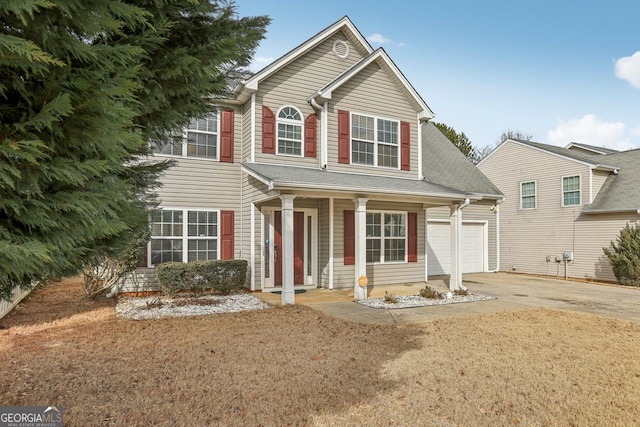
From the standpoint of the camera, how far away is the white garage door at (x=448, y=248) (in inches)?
561

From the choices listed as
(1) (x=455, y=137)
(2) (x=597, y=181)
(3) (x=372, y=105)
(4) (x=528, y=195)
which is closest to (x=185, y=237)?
(3) (x=372, y=105)

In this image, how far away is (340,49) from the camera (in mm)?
11391

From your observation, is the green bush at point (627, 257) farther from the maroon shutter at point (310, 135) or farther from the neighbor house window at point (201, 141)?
the neighbor house window at point (201, 141)

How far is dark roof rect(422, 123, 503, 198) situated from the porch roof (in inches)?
141

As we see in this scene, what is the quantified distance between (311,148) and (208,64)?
7.88 m

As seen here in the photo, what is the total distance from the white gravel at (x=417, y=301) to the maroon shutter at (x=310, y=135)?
422 cm

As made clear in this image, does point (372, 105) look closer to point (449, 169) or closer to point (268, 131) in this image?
point (268, 131)

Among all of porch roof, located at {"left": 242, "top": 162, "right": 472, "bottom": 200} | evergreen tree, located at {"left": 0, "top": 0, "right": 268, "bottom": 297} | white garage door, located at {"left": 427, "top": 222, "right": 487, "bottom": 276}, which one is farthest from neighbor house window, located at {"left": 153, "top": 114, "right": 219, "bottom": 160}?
white garage door, located at {"left": 427, "top": 222, "right": 487, "bottom": 276}

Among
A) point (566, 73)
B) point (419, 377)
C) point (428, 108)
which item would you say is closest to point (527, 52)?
point (566, 73)

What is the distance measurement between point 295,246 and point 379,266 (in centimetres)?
256

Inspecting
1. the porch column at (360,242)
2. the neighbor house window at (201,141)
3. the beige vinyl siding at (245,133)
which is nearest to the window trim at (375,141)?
the porch column at (360,242)

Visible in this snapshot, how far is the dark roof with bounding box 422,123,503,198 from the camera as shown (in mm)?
14289

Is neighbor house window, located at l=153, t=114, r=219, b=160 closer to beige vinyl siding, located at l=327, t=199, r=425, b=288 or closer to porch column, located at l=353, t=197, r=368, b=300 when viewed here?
beige vinyl siding, located at l=327, t=199, r=425, b=288

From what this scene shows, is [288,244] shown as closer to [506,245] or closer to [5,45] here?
[5,45]
